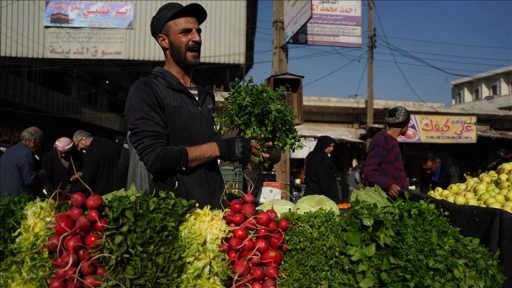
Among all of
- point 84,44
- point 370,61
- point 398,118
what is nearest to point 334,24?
point 370,61

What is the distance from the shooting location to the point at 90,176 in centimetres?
576

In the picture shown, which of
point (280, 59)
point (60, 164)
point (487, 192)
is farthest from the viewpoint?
point (280, 59)

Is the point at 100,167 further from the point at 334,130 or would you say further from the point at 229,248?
the point at 334,130

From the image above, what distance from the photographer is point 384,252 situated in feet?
6.74

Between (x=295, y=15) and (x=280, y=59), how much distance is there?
173 cm

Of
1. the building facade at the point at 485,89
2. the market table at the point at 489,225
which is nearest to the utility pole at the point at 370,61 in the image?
the market table at the point at 489,225

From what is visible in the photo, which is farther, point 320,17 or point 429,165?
point 320,17

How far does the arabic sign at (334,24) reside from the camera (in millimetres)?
12875

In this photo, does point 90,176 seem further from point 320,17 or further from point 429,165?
point 320,17

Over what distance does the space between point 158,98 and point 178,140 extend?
0.25 m

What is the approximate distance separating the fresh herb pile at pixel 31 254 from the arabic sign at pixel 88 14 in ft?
56.8

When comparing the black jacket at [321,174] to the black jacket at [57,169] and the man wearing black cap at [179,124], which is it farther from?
the man wearing black cap at [179,124]

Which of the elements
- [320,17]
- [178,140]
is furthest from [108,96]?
[178,140]

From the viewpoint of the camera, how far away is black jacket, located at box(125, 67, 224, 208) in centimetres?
217
